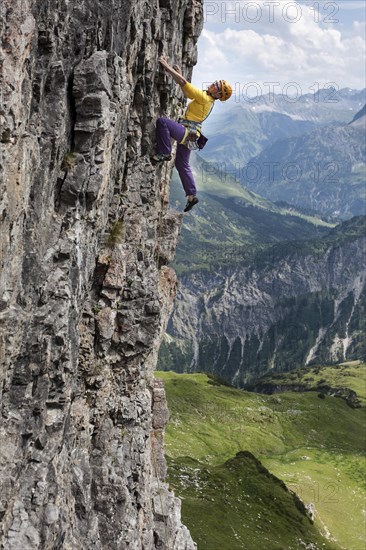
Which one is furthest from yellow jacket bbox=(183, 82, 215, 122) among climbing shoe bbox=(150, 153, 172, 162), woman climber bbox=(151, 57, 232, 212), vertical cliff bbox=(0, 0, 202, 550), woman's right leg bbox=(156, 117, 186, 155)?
climbing shoe bbox=(150, 153, 172, 162)

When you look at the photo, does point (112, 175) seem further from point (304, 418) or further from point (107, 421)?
point (304, 418)

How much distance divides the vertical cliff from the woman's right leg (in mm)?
481

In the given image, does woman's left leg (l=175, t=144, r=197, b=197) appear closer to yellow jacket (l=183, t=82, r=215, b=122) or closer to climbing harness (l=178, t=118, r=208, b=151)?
climbing harness (l=178, t=118, r=208, b=151)

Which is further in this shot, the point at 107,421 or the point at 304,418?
the point at 304,418

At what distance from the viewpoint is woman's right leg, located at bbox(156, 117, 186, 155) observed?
89.1ft

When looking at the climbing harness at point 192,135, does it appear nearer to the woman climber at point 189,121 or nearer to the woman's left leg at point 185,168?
the woman climber at point 189,121

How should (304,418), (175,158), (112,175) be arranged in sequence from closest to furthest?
1. (112,175)
2. (175,158)
3. (304,418)

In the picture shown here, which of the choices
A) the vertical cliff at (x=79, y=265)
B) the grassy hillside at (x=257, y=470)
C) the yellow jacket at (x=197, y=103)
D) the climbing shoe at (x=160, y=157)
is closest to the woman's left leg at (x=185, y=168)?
the vertical cliff at (x=79, y=265)

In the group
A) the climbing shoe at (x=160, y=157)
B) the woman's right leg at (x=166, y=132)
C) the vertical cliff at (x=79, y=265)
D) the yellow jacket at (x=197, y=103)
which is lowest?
the vertical cliff at (x=79, y=265)

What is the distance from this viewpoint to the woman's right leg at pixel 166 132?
1070 inches

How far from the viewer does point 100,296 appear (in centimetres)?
2498

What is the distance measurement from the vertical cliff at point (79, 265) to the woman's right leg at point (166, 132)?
0.48 metres

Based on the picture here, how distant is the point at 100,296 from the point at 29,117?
10.1 m

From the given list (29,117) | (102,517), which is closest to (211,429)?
(102,517)
